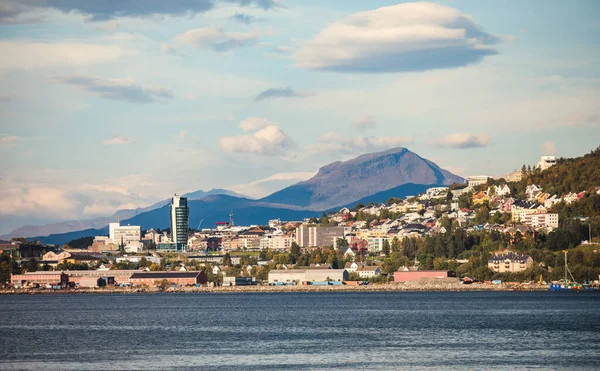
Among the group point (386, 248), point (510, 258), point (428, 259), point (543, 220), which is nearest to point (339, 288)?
point (428, 259)

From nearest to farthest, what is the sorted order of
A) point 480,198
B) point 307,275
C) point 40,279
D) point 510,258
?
point 510,258 < point 307,275 < point 40,279 < point 480,198

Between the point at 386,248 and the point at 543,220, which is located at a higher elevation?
the point at 543,220

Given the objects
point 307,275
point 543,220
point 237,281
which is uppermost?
point 543,220

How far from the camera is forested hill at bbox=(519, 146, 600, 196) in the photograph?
158 metres

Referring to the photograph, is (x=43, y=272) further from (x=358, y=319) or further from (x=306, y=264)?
(x=358, y=319)

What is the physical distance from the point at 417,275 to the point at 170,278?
39.3 meters

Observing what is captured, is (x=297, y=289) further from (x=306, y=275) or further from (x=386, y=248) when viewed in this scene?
(x=386, y=248)

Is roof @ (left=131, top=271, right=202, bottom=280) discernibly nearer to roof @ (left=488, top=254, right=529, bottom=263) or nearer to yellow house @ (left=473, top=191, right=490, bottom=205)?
roof @ (left=488, top=254, right=529, bottom=263)

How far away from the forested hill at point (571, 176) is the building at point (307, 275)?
40.8m

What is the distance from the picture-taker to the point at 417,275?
5310 inches

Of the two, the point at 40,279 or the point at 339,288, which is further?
the point at 40,279

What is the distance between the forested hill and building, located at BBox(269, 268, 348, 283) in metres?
40.8

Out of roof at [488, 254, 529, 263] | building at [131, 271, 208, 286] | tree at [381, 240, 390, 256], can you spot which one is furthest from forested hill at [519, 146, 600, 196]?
building at [131, 271, 208, 286]

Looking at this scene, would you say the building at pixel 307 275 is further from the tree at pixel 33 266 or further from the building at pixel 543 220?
the tree at pixel 33 266
